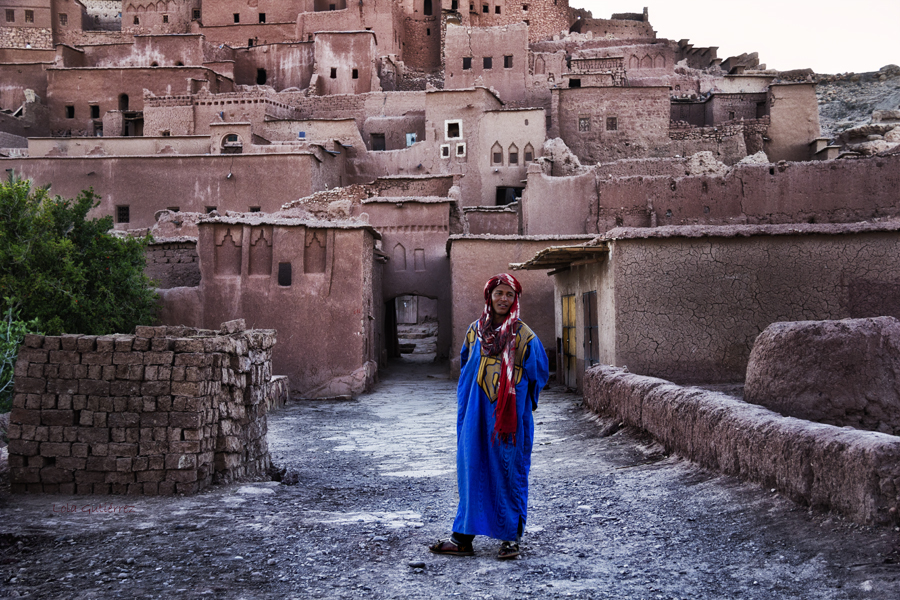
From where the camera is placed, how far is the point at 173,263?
56.9ft

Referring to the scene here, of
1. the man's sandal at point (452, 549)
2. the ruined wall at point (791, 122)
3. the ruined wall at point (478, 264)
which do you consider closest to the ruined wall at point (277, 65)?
the ruined wall at point (791, 122)

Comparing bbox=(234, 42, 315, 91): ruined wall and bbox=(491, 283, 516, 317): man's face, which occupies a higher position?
bbox=(234, 42, 315, 91): ruined wall

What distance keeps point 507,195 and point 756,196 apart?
11.9 meters

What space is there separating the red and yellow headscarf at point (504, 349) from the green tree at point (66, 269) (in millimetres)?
10910

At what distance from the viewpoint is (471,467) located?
4480mm

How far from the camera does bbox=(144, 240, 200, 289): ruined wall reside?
17.2m

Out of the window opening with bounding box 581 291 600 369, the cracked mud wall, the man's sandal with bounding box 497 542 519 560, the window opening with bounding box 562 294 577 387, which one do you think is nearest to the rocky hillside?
the window opening with bounding box 562 294 577 387

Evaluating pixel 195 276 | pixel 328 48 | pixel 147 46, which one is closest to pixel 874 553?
pixel 195 276

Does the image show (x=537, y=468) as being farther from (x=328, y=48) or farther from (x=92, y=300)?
(x=328, y=48)

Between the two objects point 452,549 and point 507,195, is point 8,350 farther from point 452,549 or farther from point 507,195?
point 507,195

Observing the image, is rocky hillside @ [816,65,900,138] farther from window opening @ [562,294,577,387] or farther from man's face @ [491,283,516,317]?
man's face @ [491,283,516,317]

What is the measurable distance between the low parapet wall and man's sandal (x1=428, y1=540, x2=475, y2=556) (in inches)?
78.7

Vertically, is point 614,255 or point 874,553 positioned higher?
point 614,255

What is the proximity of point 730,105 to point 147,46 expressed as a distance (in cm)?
3113
